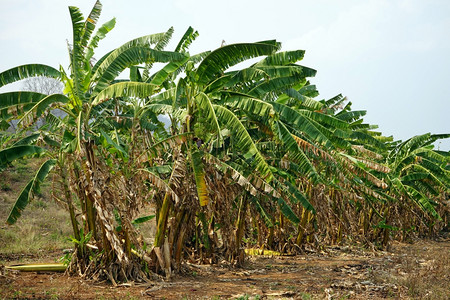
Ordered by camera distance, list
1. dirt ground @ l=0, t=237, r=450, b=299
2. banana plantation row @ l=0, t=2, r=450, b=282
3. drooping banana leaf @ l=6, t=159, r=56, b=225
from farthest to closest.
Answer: drooping banana leaf @ l=6, t=159, r=56, b=225
banana plantation row @ l=0, t=2, r=450, b=282
dirt ground @ l=0, t=237, r=450, b=299

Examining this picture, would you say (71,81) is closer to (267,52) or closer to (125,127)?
(125,127)

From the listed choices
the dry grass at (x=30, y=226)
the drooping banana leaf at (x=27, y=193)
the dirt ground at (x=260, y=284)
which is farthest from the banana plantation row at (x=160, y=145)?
the dry grass at (x=30, y=226)

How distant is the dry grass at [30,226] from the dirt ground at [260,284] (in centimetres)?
159

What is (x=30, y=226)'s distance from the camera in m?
16.9

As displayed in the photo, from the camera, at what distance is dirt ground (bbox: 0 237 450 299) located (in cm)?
798

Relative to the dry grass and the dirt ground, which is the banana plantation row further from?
the dry grass

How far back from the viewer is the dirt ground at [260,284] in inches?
314

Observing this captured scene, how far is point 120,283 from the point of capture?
8.66 meters

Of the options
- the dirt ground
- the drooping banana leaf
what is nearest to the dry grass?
the drooping banana leaf

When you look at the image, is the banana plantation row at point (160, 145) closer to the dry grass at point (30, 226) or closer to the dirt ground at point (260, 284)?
the dirt ground at point (260, 284)

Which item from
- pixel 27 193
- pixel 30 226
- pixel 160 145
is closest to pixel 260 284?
pixel 160 145

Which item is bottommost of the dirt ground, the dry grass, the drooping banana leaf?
the dirt ground

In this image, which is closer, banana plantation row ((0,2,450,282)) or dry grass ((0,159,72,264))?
banana plantation row ((0,2,450,282))

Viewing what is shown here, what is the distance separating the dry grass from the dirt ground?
159 centimetres
